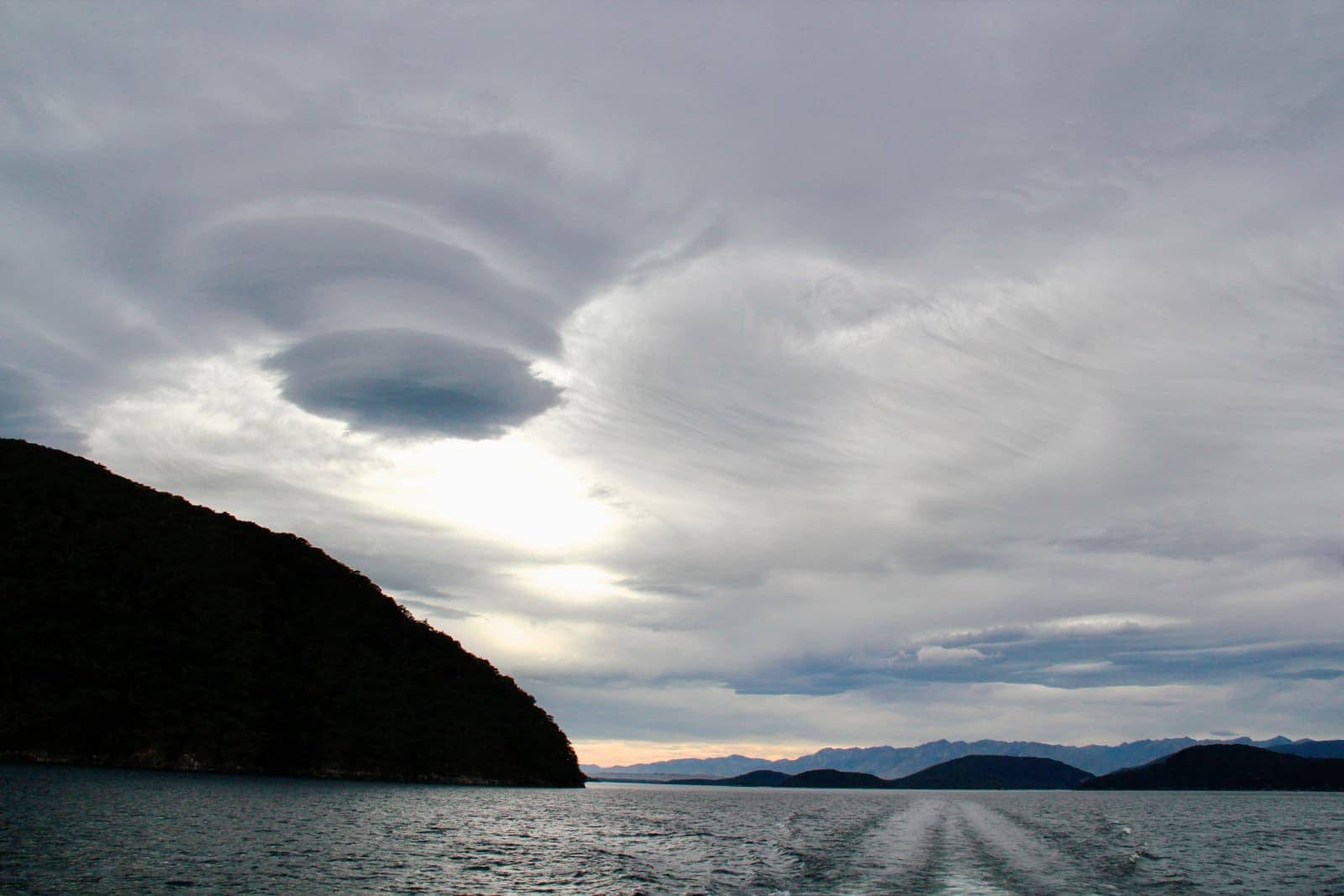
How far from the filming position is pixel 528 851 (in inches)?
3499

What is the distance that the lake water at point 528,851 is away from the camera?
2355 inches

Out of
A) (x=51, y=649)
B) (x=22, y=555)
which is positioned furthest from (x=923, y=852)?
(x=22, y=555)

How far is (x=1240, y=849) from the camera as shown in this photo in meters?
112

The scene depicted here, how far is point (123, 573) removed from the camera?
646 ft

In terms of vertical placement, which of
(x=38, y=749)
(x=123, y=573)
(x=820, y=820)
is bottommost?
(x=820, y=820)

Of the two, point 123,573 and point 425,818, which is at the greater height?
point 123,573

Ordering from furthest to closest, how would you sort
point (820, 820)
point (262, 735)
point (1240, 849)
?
point (262, 735), point (820, 820), point (1240, 849)

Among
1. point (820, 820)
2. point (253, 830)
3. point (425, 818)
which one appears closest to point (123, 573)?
point (425, 818)

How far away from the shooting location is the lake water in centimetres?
5981

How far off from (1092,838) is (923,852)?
164 ft

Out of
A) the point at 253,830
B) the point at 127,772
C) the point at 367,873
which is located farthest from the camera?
the point at 127,772

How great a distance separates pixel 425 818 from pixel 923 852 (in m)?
71.9

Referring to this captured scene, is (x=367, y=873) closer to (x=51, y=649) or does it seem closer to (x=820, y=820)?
(x=820, y=820)

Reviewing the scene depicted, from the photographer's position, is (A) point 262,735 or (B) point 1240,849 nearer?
(B) point 1240,849
